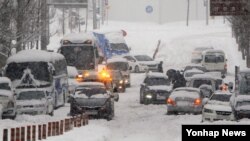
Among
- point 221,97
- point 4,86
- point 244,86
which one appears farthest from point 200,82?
point 4,86

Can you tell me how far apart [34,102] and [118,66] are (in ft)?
64.1

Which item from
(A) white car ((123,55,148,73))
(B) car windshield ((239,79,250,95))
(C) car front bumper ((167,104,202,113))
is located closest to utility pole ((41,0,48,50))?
(A) white car ((123,55,148,73))

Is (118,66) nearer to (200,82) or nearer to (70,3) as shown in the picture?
(200,82)

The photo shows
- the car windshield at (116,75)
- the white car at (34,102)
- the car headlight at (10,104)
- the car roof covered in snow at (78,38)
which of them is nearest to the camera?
the car headlight at (10,104)

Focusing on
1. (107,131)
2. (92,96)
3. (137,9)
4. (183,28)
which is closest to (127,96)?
(92,96)

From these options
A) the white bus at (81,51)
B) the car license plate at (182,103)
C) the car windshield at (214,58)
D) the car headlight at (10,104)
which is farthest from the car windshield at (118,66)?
the car headlight at (10,104)

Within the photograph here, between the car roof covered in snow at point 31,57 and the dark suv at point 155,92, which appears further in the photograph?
the dark suv at point 155,92

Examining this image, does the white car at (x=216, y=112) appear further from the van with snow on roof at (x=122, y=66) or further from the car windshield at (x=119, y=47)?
the car windshield at (x=119, y=47)

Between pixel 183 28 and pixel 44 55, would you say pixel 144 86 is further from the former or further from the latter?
pixel 183 28

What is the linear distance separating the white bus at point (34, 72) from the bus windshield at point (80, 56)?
26.8ft

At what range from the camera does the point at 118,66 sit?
52.0m

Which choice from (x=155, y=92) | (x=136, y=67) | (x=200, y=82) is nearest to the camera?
(x=155, y=92)

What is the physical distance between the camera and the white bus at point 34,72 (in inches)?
1417

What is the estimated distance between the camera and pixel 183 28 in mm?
101062
